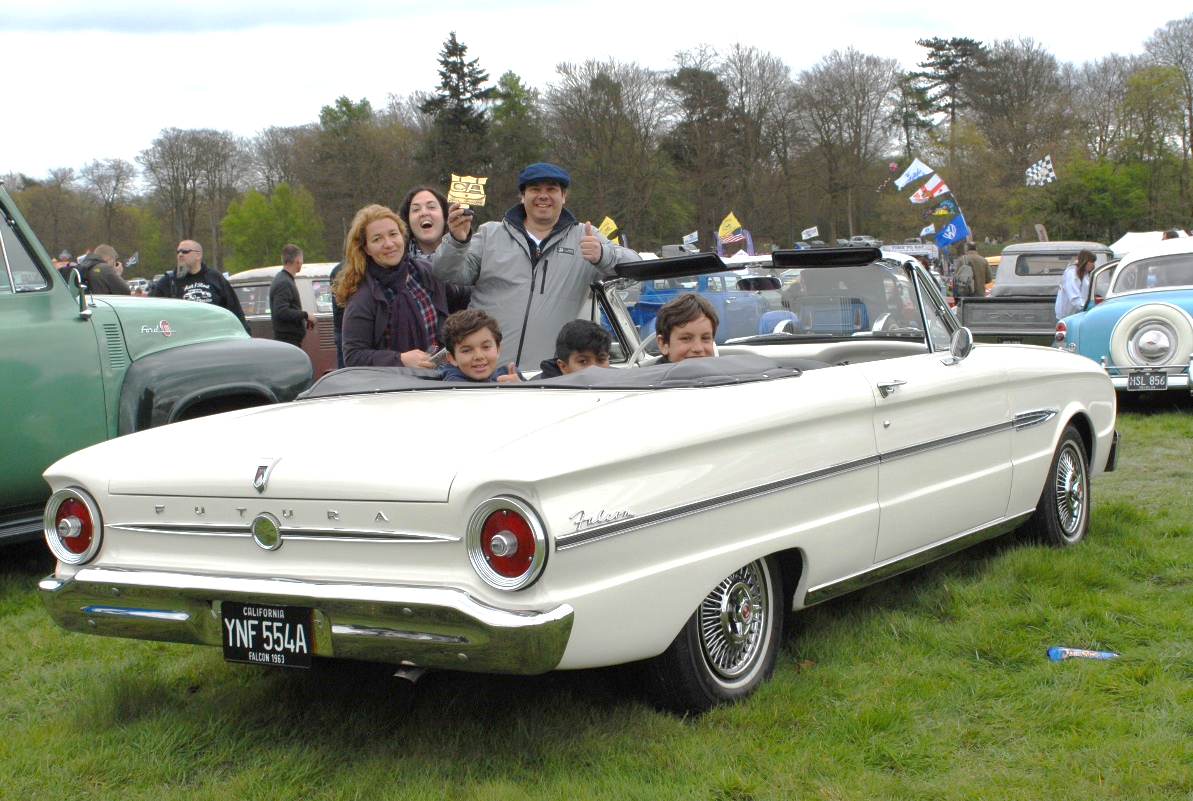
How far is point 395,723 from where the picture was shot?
3.53 m

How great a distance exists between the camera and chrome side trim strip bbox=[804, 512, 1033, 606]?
12.6 ft

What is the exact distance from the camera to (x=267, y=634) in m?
3.13

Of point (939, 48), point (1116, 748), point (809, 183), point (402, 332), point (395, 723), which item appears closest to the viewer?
point (1116, 748)

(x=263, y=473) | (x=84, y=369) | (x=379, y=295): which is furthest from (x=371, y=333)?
(x=263, y=473)

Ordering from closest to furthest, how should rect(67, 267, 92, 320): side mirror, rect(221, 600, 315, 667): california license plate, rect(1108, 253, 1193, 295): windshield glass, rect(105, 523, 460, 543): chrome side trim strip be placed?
rect(105, 523, 460, 543): chrome side trim strip → rect(221, 600, 315, 667): california license plate → rect(67, 267, 92, 320): side mirror → rect(1108, 253, 1193, 295): windshield glass

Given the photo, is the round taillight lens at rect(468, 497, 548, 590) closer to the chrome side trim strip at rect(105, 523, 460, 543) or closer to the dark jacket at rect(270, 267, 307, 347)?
the chrome side trim strip at rect(105, 523, 460, 543)

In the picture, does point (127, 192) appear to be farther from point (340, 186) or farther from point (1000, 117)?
point (1000, 117)

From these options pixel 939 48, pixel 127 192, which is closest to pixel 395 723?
pixel 127 192

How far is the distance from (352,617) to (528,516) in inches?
21.3

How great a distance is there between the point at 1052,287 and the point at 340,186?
42.7m

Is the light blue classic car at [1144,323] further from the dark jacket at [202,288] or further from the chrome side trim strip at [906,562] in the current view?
the dark jacket at [202,288]

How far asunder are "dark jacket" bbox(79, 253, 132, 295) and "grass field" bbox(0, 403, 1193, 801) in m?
6.60

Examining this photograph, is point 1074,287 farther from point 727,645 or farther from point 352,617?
point 352,617

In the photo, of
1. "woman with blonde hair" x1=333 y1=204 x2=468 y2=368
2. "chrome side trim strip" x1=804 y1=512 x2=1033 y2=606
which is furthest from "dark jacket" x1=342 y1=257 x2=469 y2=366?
"chrome side trim strip" x1=804 y1=512 x2=1033 y2=606
